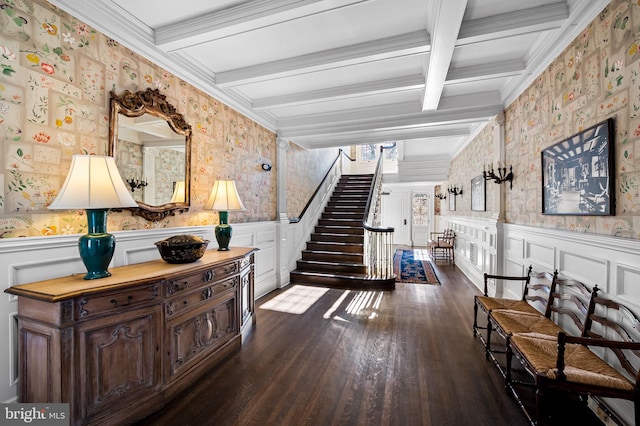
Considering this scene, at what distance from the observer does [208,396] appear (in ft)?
6.45

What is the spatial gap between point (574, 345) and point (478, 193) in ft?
11.0

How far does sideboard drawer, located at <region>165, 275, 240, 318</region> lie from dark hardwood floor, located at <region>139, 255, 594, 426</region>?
2.04 feet

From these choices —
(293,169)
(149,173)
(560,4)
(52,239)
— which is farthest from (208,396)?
(293,169)

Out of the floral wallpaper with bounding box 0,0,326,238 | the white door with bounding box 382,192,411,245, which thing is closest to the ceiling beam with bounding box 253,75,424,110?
the floral wallpaper with bounding box 0,0,326,238

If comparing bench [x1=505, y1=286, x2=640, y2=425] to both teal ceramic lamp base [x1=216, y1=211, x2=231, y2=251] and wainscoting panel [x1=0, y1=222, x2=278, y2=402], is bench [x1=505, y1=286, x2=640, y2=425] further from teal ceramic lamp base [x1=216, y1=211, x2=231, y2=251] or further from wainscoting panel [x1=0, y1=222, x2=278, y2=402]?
wainscoting panel [x1=0, y1=222, x2=278, y2=402]

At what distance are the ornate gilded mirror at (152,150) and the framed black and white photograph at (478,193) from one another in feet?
Result: 14.5

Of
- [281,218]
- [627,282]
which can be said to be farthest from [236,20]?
[627,282]

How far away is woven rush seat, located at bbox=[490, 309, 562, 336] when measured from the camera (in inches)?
80.1

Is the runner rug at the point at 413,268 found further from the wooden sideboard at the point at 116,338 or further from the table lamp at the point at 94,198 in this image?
the table lamp at the point at 94,198

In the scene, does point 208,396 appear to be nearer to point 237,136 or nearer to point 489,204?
point 237,136

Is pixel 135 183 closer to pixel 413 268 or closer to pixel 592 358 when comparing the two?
pixel 592 358

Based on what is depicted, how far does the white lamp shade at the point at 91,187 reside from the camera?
157 cm

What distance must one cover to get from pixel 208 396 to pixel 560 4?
3.93 meters

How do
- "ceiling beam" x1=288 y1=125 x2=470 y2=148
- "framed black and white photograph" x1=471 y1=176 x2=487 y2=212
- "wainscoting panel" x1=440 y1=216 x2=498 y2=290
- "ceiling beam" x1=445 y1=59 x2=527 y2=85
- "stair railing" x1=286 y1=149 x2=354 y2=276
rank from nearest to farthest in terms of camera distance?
1. "ceiling beam" x1=445 y1=59 x2=527 y2=85
2. "wainscoting panel" x1=440 y1=216 x2=498 y2=290
3. "framed black and white photograph" x1=471 y1=176 x2=487 y2=212
4. "ceiling beam" x1=288 y1=125 x2=470 y2=148
5. "stair railing" x1=286 y1=149 x2=354 y2=276
